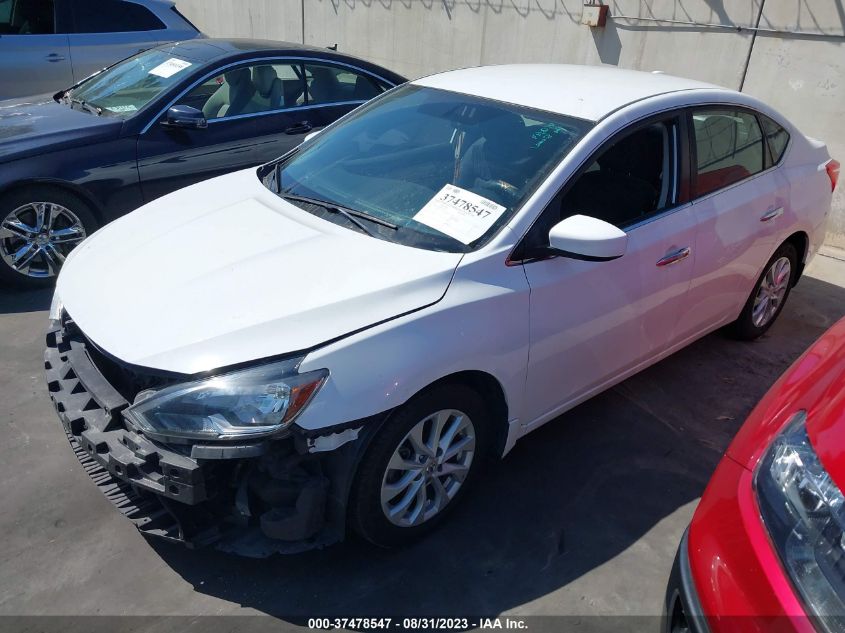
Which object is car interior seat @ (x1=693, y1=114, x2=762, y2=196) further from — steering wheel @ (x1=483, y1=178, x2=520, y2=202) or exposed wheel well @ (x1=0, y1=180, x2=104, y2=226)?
exposed wheel well @ (x1=0, y1=180, x2=104, y2=226)

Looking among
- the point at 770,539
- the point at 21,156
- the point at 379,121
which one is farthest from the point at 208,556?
the point at 21,156

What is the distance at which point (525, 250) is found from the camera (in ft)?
9.61

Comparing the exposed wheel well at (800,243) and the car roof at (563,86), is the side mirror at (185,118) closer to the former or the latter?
the car roof at (563,86)

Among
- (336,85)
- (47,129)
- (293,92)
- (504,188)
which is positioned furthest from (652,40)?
(47,129)

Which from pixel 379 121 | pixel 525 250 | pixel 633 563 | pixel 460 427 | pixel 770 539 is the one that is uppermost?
pixel 379 121

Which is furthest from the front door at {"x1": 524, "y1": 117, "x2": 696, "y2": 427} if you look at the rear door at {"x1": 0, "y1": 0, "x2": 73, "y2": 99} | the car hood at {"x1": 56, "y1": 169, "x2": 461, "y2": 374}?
the rear door at {"x1": 0, "y1": 0, "x2": 73, "y2": 99}

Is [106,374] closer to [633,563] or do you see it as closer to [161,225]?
[161,225]

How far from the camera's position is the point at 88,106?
17.8 feet

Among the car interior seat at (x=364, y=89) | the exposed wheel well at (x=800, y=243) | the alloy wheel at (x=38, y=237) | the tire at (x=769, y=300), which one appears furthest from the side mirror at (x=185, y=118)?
the exposed wheel well at (x=800, y=243)

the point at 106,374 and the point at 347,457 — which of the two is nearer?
the point at 347,457

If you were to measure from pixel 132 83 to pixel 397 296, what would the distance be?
12.9 feet

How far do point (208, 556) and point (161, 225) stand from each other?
56.6 inches

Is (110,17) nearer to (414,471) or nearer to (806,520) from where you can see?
(414,471)

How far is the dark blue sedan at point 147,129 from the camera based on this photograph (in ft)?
15.9
